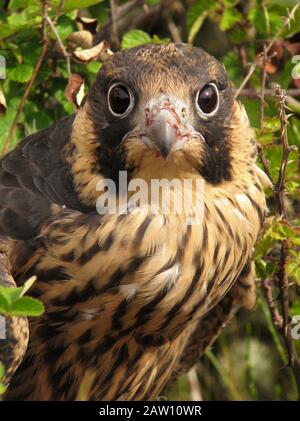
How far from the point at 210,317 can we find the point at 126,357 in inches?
28.6

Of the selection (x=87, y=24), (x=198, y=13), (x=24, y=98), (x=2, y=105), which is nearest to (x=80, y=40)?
(x=87, y=24)

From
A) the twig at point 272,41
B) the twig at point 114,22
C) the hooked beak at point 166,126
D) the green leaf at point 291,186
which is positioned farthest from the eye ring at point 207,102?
the twig at point 114,22

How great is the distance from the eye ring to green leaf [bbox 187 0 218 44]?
4.30 ft

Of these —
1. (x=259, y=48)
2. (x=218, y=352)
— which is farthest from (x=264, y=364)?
(x=259, y=48)

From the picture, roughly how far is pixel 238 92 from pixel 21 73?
0.96 m

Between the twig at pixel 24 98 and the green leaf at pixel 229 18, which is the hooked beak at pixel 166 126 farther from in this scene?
the green leaf at pixel 229 18

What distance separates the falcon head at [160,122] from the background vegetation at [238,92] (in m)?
0.26

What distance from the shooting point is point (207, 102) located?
3.44 meters

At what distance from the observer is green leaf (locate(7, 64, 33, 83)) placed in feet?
14.5

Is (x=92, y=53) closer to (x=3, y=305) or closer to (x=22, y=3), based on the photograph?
(x=22, y=3)

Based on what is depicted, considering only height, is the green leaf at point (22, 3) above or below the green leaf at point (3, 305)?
above

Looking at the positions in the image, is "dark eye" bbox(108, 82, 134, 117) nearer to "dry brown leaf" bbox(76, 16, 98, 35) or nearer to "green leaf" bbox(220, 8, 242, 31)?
"dry brown leaf" bbox(76, 16, 98, 35)

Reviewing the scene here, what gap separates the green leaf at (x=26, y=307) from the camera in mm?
2879
